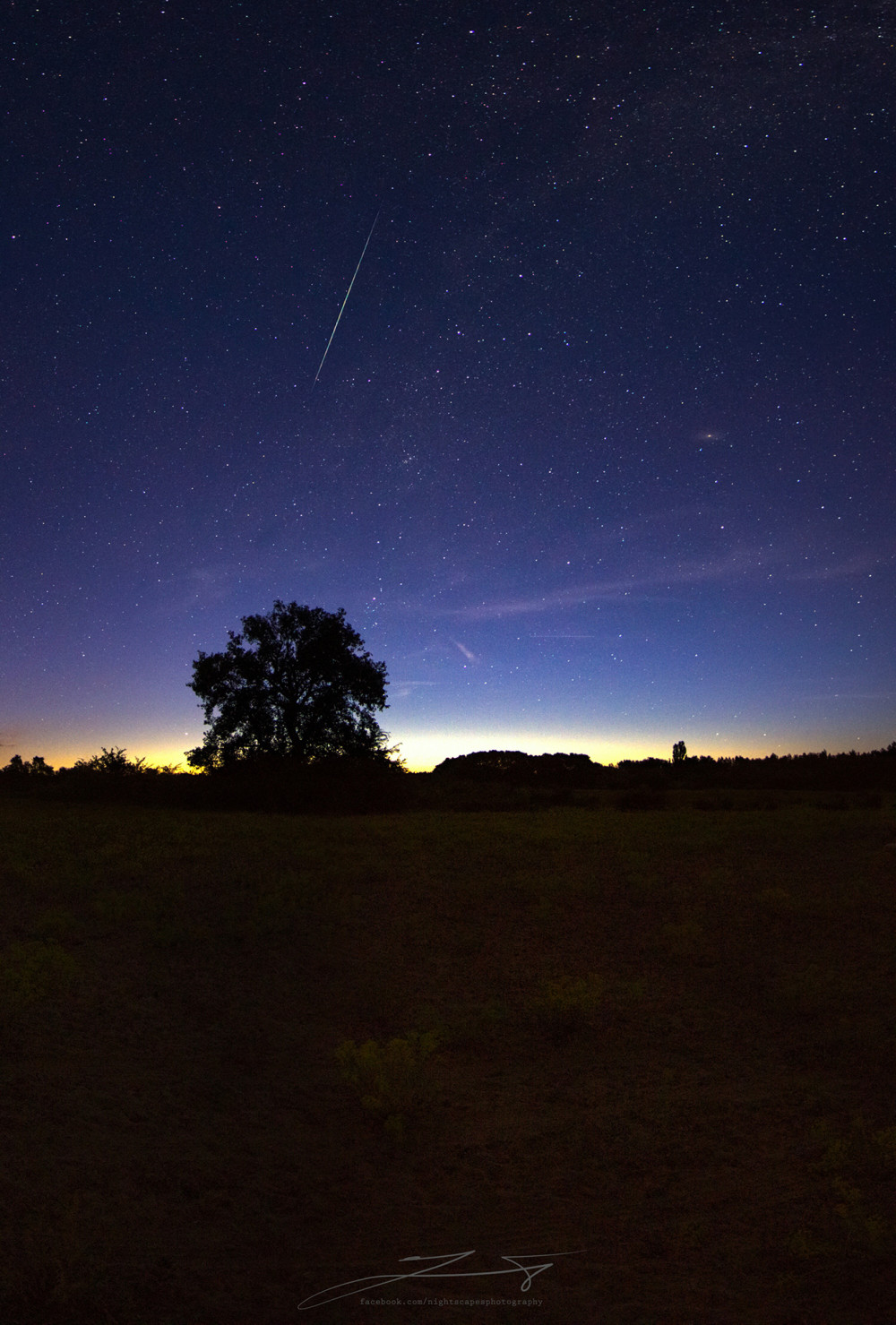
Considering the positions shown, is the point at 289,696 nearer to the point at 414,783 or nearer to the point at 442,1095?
the point at 414,783

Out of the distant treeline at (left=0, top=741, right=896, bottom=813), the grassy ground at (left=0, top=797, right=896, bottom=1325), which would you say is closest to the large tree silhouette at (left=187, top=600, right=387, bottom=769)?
the distant treeline at (left=0, top=741, right=896, bottom=813)

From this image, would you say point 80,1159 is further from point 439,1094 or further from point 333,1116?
point 439,1094

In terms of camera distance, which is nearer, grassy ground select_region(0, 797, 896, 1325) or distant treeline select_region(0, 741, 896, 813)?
grassy ground select_region(0, 797, 896, 1325)

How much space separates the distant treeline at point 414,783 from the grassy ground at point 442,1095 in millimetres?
10936

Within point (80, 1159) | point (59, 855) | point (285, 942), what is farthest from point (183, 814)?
point (80, 1159)

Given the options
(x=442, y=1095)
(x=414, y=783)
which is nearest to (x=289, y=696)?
(x=414, y=783)

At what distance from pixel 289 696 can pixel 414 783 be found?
6.99 m

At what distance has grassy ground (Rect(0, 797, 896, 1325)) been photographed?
12.2 ft

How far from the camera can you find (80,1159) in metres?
4.55

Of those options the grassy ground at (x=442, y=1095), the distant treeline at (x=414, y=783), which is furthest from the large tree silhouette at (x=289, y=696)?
the grassy ground at (x=442, y=1095)

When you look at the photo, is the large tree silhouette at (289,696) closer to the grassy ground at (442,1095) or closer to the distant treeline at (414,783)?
the distant treeline at (414,783)

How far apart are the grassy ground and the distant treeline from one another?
431 inches

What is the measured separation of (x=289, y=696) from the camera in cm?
3067

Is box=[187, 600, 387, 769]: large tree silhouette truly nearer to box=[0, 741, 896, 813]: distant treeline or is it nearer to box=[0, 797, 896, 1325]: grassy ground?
box=[0, 741, 896, 813]: distant treeline
